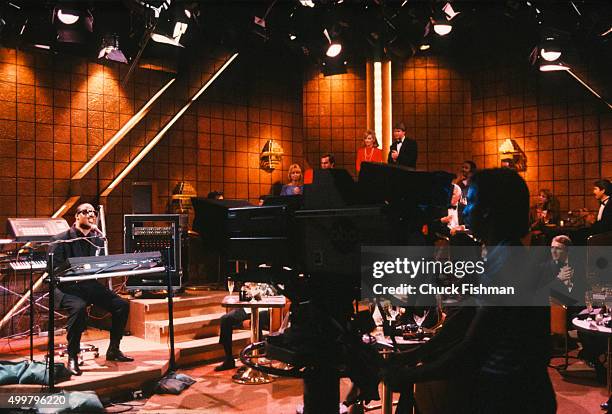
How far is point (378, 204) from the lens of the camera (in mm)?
1566

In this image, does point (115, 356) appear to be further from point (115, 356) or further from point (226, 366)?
point (226, 366)

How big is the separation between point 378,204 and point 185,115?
747 cm

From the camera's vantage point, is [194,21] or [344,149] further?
[344,149]

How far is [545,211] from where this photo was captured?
8.91 metres

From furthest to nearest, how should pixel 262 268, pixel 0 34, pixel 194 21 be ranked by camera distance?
pixel 194 21 → pixel 0 34 → pixel 262 268

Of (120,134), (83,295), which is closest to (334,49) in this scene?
(120,134)

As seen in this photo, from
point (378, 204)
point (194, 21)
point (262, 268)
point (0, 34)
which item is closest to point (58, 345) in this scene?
point (0, 34)

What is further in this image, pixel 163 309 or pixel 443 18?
pixel 443 18

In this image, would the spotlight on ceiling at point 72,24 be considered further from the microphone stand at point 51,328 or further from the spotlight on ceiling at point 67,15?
the microphone stand at point 51,328

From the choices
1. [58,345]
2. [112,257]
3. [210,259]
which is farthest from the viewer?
[210,259]

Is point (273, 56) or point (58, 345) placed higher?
point (273, 56)

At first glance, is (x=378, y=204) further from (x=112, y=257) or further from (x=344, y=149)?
(x=344, y=149)

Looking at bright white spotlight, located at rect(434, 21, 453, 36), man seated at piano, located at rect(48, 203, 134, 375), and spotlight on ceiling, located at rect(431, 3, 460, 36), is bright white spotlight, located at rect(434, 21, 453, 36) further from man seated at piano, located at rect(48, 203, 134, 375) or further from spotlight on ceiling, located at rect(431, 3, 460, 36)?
man seated at piano, located at rect(48, 203, 134, 375)

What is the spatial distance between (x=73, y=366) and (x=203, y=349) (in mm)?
1449
